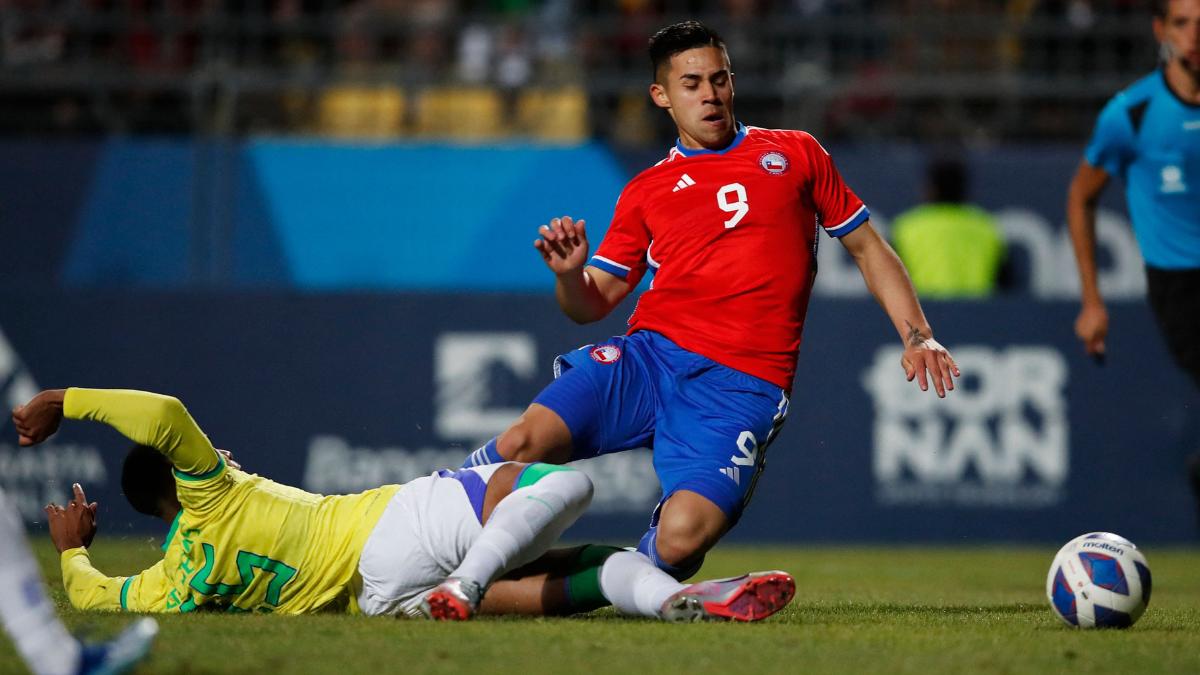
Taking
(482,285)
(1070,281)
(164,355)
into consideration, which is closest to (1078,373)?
(1070,281)

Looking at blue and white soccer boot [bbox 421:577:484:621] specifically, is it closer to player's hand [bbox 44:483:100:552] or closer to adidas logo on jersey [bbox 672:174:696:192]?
player's hand [bbox 44:483:100:552]

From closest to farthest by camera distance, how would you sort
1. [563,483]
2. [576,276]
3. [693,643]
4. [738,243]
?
1. [693,643]
2. [563,483]
3. [576,276]
4. [738,243]

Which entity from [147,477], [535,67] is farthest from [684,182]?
[535,67]

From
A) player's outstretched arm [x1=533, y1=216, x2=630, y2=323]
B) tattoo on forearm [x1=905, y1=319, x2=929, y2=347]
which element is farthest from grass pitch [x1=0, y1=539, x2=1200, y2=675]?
player's outstretched arm [x1=533, y1=216, x2=630, y2=323]

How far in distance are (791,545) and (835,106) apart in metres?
3.76

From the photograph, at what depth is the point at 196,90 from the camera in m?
12.7

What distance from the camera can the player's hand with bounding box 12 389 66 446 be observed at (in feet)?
16.8

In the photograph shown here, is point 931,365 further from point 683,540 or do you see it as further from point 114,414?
point 114,414

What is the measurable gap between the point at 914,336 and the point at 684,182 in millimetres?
1182

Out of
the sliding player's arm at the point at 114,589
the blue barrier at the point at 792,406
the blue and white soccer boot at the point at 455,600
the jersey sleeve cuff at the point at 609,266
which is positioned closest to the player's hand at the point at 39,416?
the sliding player's arm at the point at 114,589

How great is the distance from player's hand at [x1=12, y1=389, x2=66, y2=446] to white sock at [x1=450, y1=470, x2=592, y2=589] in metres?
1.36

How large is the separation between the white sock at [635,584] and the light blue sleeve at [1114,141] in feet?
10.7

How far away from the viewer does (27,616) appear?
3838 millimetres

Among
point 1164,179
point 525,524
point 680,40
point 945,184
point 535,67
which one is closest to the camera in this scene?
point 525,524
